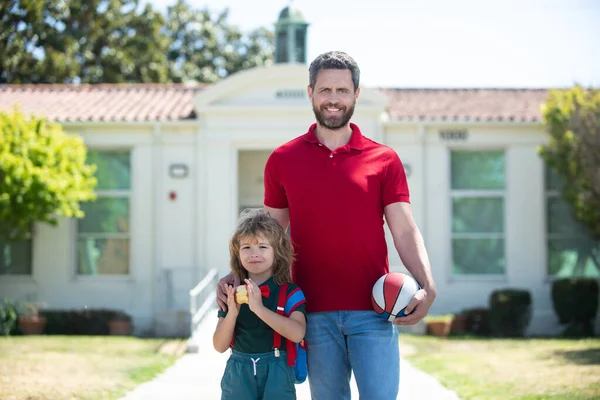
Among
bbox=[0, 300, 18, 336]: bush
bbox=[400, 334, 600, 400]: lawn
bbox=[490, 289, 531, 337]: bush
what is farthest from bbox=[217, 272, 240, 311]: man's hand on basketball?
bbox=[490, 289, 531, 337]: bush

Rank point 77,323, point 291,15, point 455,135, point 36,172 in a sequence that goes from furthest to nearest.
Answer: point 291,15, point 455,135, point 77,323, point 36,172

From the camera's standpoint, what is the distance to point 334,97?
435 centimetres

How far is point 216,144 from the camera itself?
15.4 metres

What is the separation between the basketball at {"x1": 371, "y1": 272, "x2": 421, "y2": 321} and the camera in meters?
4.09

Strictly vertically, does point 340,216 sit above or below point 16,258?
above

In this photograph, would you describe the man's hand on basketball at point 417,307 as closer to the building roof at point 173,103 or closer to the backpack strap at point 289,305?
the backpack strap at point 289,305

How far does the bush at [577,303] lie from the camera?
48.4 feet

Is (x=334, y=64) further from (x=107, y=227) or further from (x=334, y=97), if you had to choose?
(x=107, y=227)

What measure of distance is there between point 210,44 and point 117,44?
5631 mm

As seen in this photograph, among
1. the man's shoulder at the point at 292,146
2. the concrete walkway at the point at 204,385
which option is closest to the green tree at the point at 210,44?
the concrete walkway at the point at 204,385

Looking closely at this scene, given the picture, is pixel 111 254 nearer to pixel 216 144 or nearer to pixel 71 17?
pixel 216 144

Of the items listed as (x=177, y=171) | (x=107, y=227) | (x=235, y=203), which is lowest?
(x=107, y=227)

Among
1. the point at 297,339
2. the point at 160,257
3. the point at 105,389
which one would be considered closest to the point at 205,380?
the point at 105,389

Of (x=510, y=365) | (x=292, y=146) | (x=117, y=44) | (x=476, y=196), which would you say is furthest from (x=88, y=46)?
(x=292, y=146)
